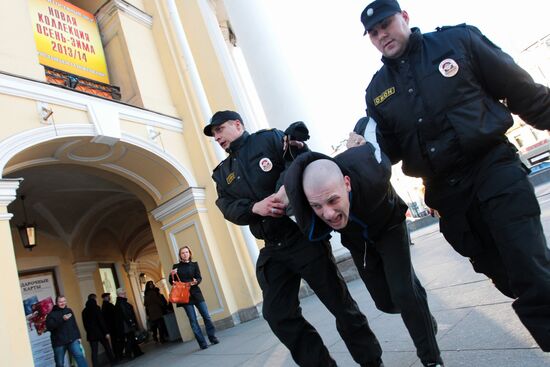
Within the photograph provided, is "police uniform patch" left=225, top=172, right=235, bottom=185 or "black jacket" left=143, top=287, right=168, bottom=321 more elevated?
"police uniform patch" left=225, top=172, right=235, bottom=185

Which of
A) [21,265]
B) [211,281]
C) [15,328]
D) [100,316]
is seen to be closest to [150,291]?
[100,316]

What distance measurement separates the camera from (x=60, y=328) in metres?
6.80

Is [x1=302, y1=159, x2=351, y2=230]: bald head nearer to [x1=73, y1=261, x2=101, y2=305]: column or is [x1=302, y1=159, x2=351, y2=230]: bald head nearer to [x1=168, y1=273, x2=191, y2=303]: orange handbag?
[x1=168, y1=273, x2=191, y2=303]: orange handbag

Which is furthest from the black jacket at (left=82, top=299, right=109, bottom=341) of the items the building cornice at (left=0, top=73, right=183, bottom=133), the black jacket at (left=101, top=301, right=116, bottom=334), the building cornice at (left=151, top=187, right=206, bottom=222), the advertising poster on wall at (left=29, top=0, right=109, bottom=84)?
the advertising poster on wall at (left=29, top=0, right=109, bottom=84)

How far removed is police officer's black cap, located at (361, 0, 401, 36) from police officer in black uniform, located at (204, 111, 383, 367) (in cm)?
75

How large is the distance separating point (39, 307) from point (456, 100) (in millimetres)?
10956

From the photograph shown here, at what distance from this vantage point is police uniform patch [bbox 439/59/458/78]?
1.67m

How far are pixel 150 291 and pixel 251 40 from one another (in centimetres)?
642

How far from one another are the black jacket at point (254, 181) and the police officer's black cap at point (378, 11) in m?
0.79

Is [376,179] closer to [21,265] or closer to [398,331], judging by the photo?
[398,331]

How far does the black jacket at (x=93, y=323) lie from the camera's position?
27.6ft

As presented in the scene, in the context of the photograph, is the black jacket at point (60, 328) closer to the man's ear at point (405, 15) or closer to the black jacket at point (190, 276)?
the black jacket at point (190, 276)

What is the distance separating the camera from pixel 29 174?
866 cm

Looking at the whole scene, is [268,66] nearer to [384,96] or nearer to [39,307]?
[384,96]
